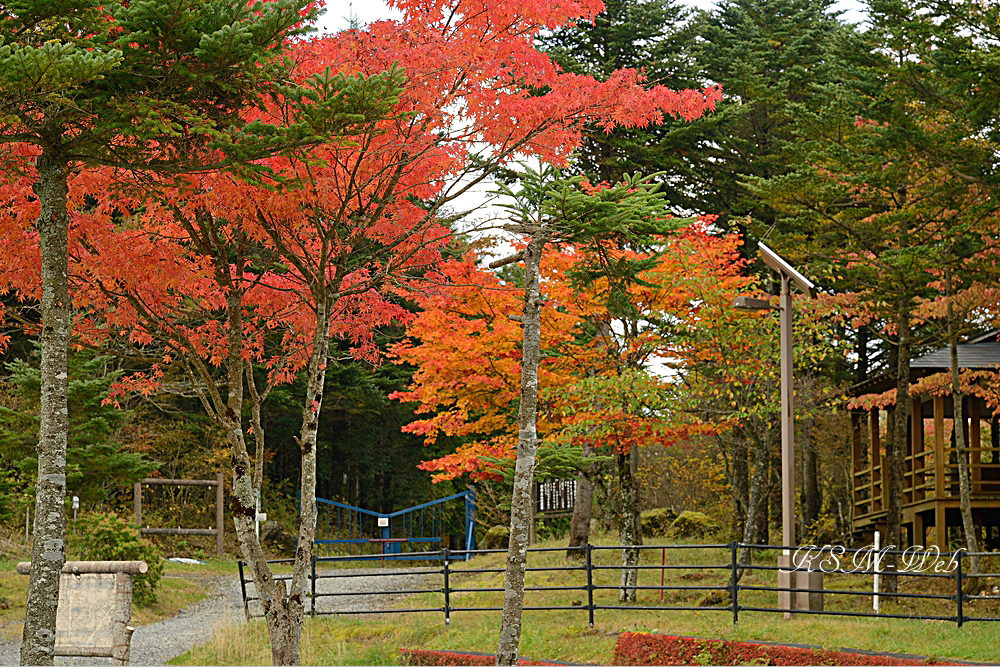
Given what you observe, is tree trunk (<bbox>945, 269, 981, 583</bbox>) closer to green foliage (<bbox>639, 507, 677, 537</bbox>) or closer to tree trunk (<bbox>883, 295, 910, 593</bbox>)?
tree trunk (<bbox>883, 295, 910, 593</bbox>)

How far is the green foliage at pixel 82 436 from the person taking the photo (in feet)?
60.9

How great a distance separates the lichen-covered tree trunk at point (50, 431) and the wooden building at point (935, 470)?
14506mm

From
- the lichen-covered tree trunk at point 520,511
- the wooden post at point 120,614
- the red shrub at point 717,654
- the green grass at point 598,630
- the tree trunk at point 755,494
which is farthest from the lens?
the tree trunk at point 755,494

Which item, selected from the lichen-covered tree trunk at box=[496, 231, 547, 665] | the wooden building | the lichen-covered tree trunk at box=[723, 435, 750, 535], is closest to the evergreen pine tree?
the lichen-covered tree trunk at box=[496, 231, 547, 665]

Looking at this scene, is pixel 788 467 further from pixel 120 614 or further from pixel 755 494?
pixel 120 614

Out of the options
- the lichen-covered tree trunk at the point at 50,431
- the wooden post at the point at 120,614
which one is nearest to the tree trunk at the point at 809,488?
the wooden post at the point at 120,614

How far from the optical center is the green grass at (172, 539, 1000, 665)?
11086 millimetres

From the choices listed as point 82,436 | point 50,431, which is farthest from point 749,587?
point 82,436

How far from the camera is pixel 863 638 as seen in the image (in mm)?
10969

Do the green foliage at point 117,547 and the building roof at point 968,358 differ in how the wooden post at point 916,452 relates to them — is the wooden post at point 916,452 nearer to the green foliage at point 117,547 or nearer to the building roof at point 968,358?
the building roof at point 968,358

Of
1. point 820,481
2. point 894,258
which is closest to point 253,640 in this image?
point 894,258

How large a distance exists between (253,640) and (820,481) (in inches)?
813

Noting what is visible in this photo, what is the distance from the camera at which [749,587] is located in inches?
461

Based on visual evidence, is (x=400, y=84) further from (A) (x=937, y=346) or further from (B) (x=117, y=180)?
(A) (x=937, y=346)
